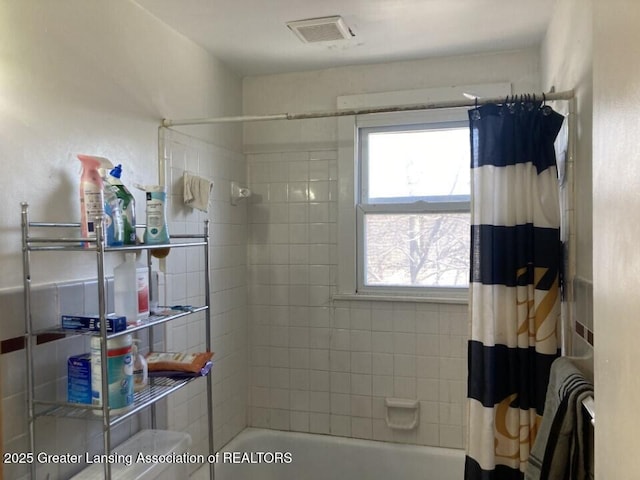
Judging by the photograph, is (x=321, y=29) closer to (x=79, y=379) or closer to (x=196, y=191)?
(x=196, y=191)

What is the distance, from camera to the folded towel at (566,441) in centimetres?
109

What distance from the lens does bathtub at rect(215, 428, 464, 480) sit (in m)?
2.44

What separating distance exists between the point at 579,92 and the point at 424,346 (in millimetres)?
1430

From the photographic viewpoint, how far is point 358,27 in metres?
2.10

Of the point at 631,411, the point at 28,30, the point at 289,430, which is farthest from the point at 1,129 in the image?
the point at 289,430

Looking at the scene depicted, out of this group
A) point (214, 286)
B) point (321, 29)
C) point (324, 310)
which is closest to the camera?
→ point (321, 29)

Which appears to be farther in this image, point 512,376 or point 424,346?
point 424,346

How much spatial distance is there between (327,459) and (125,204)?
1824 millimetres

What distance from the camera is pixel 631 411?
1.91 feet

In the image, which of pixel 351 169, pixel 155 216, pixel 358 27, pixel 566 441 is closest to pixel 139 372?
pixel 155 216

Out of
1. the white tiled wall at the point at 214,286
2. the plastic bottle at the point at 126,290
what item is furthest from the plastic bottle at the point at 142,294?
the white tiled wall at the point at 214,286

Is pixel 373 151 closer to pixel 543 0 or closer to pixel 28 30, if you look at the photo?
pixel 543 0

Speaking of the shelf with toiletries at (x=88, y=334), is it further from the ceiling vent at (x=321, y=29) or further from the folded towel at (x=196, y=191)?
the ceiling vent at (x=321, y=29)

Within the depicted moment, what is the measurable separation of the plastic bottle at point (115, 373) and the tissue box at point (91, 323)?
3 cm
